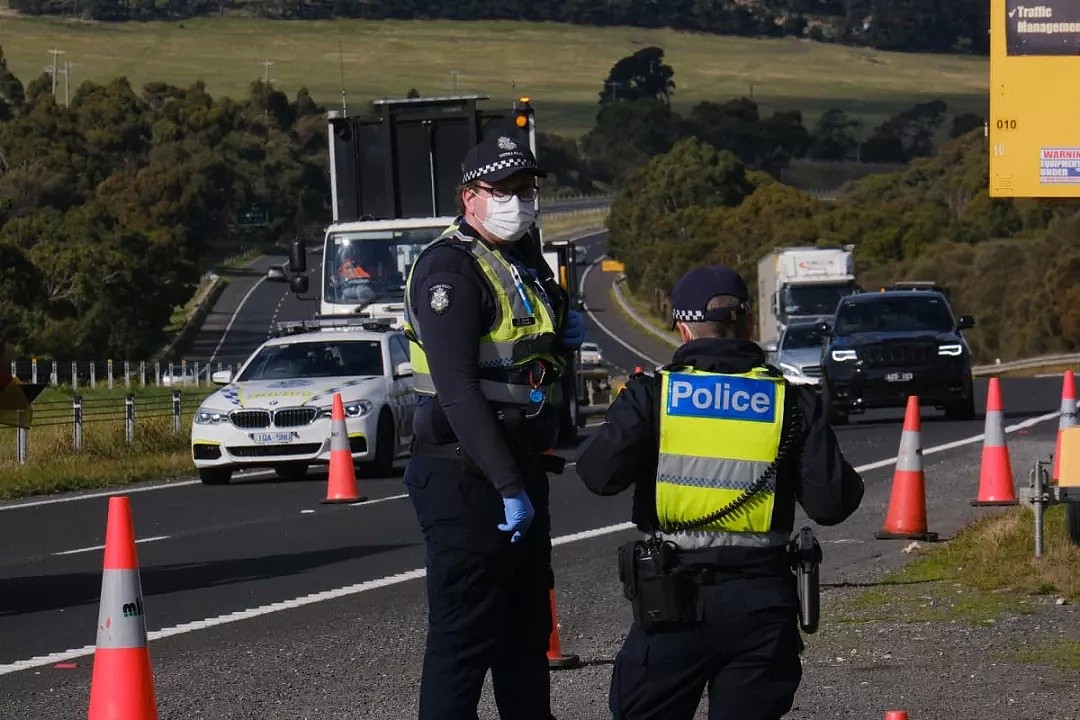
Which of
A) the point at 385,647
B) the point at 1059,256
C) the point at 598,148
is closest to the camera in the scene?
the point at 385,647

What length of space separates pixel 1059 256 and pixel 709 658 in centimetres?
6446

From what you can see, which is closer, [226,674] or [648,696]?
[648,696]

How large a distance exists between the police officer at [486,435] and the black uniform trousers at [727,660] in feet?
2.43

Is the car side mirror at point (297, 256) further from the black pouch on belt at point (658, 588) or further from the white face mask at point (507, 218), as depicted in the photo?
the black pouch on belt at point (658, 588)

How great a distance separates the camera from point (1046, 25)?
21125mm

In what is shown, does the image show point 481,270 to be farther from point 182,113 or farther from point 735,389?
point 182,113

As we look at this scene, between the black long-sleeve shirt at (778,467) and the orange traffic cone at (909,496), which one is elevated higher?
the black long-sleeve shirt at (778,467)

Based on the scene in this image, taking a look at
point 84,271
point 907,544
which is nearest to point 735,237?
point 84,271

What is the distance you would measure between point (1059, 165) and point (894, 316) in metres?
7.03

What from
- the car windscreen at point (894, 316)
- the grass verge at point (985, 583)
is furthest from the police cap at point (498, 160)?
the car windscreen at point (894, 316)

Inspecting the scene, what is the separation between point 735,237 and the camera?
4230 inches

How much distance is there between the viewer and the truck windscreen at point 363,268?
943 inches

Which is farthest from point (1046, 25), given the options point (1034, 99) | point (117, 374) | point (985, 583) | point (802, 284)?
point (117, 374)

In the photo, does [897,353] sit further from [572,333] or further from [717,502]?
[717,502]
